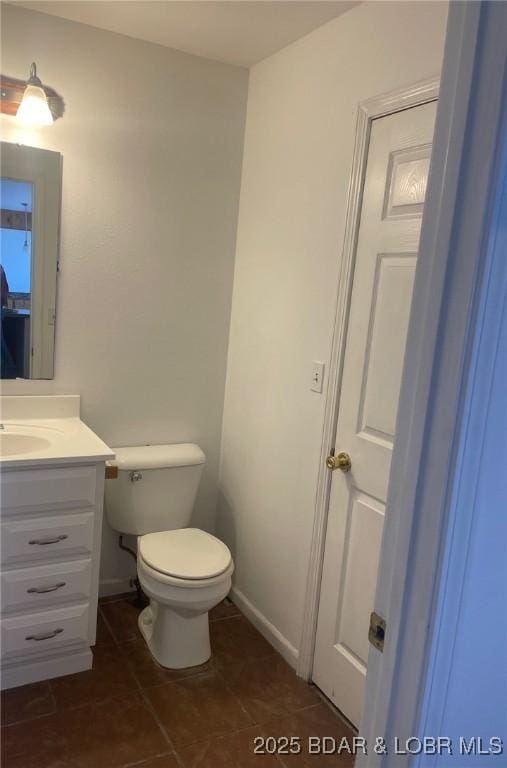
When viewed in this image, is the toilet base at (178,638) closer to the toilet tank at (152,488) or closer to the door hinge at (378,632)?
the toilet tank at (152,488)

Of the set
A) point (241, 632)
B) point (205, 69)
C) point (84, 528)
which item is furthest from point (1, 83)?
point (241, 632)

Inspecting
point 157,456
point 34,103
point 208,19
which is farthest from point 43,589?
point 208,19

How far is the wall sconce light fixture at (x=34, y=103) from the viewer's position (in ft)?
6.55

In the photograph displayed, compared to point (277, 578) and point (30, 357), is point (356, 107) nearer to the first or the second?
point (30, 357)

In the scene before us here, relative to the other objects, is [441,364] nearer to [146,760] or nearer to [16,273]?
[146,760]

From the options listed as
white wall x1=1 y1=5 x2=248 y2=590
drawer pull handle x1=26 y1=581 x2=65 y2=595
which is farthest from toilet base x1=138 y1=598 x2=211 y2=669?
white wall x1=1 y1=5 x2=248 y2=590

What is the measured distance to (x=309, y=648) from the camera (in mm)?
2131

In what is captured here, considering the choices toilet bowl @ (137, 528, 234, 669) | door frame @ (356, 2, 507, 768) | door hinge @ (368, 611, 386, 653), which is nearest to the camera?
door frame @ (356, 2, 507, 768)

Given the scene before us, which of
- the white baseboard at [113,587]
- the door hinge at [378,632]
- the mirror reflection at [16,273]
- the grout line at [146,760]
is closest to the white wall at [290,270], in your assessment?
the white baseboard at [113,587]

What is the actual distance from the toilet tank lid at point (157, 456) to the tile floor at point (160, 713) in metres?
0.68

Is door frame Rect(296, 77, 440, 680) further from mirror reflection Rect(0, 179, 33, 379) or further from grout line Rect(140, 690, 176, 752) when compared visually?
mirror reflection Rect(0, 179, 33, 379)

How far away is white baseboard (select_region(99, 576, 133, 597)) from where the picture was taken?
2.56 m

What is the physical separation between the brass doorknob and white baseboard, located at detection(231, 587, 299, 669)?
2.55 ft

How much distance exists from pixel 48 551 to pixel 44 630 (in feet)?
0.90
